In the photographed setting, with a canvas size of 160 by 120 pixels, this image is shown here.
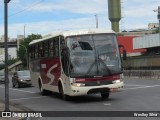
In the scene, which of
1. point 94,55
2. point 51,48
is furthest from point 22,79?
point 94,55

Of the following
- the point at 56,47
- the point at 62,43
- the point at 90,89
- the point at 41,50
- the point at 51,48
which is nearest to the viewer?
the point at 90,89

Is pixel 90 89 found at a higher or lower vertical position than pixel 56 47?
lower

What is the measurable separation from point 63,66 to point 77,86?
160 centimetres

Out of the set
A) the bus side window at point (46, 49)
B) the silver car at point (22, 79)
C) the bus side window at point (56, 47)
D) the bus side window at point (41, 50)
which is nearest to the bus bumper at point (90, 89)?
the bus side window at point (56, 47)

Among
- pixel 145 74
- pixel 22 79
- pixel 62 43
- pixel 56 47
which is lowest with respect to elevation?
pixel 22 79

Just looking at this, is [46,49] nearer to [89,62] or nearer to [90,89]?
[89,62]

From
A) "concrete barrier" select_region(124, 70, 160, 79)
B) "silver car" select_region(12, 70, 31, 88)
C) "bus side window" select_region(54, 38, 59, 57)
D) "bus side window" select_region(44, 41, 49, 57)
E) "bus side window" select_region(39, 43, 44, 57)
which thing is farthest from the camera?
"concrete barrier" select_region(124, 70, 160, 79)

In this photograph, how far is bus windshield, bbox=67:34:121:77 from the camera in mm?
19062

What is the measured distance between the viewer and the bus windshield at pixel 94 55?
62.5 ft

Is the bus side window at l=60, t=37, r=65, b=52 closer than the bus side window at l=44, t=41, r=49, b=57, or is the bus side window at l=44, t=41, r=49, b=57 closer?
the bus side window at l=60, t=37, r=65, b=52

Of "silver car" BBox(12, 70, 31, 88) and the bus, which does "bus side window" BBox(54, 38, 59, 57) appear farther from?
"silver car" BBox(12, 70, 31, 88)

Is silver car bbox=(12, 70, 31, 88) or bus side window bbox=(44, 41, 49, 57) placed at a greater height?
bus side window bbox=(44, 41, 49, 57)

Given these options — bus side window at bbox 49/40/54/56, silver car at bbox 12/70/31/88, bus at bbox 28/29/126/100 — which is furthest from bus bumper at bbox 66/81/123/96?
silver car at bbox 12/70/31/88

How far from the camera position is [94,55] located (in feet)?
62.9
